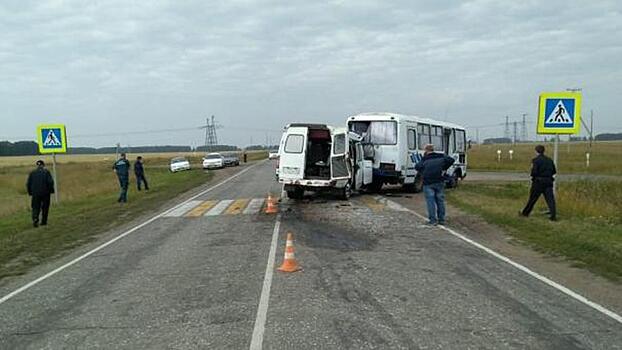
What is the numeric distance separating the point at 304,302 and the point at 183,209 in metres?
12.5

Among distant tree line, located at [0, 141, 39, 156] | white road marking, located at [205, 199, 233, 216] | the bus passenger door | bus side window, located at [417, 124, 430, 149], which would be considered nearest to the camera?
white road marking, located at [205, 199, 233, 216]

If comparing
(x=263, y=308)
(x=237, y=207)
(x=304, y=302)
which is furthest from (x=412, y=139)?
→ (x=263, y=308)

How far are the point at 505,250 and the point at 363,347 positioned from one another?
602 cm

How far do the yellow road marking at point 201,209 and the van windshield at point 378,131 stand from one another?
21.7 ft

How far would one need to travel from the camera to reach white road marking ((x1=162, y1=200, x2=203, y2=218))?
16.8 metres

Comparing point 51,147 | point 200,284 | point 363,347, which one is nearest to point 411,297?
point 363,347

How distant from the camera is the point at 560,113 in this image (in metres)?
14.2

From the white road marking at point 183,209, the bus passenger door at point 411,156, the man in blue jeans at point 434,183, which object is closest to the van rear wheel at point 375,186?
the bus passenger door at point 411,156

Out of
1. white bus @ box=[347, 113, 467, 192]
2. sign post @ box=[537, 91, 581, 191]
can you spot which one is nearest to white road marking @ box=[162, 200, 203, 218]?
white bus @ box=[347, 113, 467, 192]

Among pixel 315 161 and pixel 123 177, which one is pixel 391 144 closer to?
pixel 315 161

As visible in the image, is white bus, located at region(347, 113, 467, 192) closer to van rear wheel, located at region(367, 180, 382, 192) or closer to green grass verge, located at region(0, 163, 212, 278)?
van rear wheel, located at region(367, 180, 382, 192)

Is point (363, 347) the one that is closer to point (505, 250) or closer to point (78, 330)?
point (78, 330)

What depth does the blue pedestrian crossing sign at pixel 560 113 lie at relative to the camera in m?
14.0

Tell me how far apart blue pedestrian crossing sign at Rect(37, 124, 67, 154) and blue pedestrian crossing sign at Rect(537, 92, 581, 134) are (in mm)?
16194
